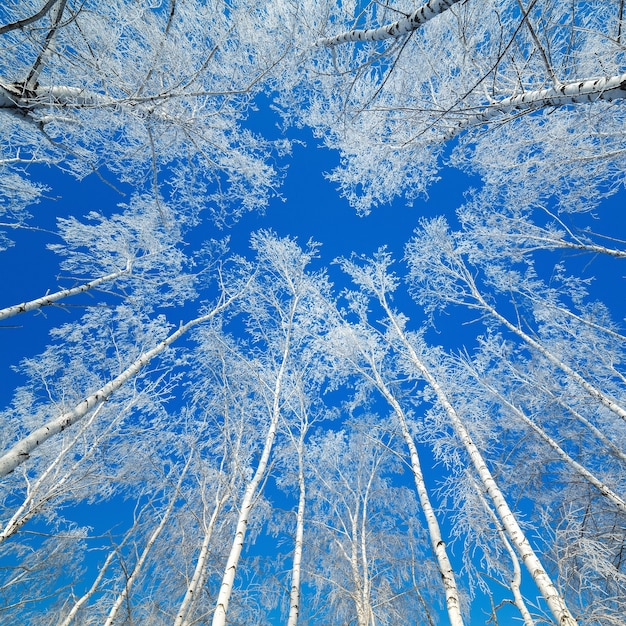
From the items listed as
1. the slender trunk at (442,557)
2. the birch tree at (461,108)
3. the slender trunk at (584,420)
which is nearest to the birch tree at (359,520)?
the slender trunk at (442,557)

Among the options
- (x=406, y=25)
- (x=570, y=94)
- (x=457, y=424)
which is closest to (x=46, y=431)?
(x=406, y=25)

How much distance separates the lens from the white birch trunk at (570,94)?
2.59m

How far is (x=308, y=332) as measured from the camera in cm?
840

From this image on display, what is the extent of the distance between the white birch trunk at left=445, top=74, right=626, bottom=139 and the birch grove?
0.37ft

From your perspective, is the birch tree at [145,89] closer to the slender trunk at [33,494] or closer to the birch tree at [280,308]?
the birch tree at [280,308]

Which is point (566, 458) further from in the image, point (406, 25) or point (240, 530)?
point (406, 25)

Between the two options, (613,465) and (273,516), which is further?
(273,516)

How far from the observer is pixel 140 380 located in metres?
7.83

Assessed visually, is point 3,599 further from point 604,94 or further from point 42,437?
point 604,94

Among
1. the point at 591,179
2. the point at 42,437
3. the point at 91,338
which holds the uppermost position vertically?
the point at 91,338

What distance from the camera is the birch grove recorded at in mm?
4531

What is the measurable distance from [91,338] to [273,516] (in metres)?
6.26

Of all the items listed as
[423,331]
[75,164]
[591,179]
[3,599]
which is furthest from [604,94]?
[3,599]

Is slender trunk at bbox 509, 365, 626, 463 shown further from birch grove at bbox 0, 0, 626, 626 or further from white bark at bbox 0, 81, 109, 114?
white bark at bbox 0, 81, 109, 114
